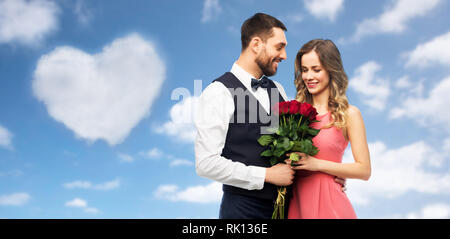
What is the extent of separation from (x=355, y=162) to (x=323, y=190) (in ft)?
1.33

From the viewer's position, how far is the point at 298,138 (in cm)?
352

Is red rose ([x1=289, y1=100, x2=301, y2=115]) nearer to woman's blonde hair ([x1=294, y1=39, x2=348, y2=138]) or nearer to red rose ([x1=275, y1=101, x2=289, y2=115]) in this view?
red rose ([x1=275, y1=101, x2=289, y2=115])

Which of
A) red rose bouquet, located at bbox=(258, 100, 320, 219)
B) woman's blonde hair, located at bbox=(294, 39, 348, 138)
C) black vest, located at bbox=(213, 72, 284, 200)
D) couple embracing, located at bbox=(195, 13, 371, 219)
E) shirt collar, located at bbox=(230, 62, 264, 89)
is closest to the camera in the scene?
red rose bouquet, located at bbox=(258, 100, 320, 219)

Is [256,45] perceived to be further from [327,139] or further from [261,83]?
[327,139]

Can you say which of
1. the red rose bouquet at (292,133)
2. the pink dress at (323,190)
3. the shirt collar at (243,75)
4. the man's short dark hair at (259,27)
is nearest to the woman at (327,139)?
the pink dress at (323,190)

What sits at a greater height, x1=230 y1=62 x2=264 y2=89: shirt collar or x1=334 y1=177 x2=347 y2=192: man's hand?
x1=230 y1=62 x2=264 y2=89: shirt collar

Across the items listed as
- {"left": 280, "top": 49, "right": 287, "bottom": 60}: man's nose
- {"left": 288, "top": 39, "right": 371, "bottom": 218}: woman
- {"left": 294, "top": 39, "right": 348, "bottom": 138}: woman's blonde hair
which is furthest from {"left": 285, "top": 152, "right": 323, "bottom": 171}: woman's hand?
{"left": 280, "top": 49, "right": 287, "bottom": 60}: man's nose

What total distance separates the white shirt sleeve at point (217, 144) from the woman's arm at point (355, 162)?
441 millimetres

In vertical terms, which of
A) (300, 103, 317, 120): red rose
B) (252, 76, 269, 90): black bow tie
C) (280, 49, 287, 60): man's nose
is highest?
(280, 49, 287, 60): man's nose

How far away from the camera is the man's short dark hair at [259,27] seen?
4098 mm

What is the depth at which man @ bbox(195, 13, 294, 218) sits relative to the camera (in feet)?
11.6

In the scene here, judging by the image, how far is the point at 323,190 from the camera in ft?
12.1
